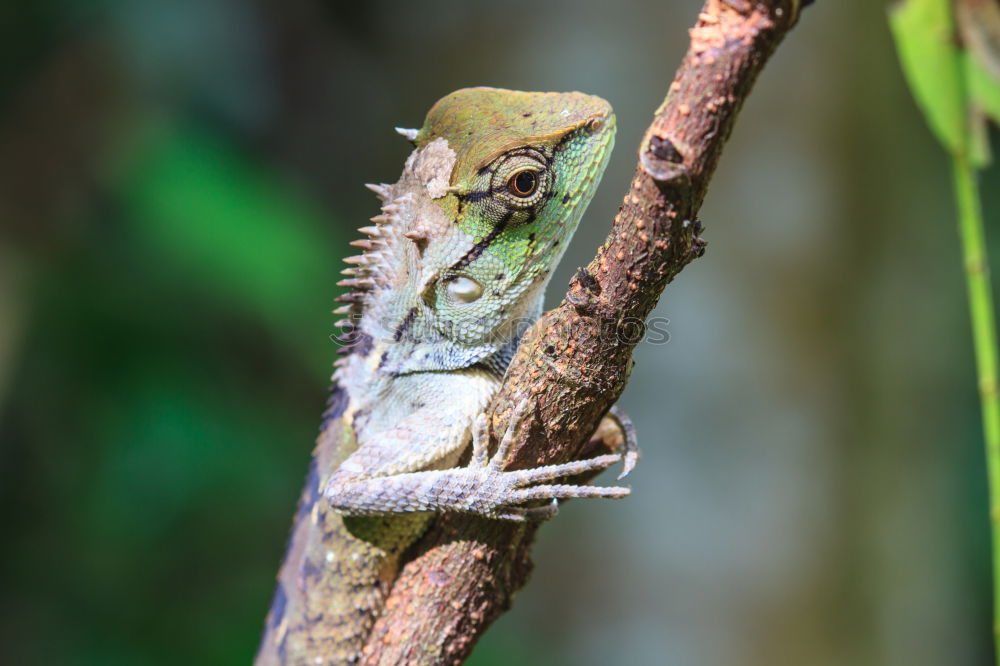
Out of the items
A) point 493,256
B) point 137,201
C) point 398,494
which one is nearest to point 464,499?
point 398,494

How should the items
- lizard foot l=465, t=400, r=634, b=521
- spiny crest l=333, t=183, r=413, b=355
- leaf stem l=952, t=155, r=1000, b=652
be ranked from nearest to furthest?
leaf stem l=952, t=155, r=1000, b=652, lizard foot l=465, t=400, r=634, b=521, spiny crest l=333, t=183, r=413, b=355

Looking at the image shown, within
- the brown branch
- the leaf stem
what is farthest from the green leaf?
the brown branch

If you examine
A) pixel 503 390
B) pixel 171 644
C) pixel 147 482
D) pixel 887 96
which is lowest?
pixel 171 644

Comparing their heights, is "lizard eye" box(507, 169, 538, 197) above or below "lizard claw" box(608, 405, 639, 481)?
above

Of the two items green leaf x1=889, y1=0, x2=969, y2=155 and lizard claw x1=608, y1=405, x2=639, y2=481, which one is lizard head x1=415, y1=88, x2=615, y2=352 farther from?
green leaf x1=889, y1=0, x2=969, y2=155

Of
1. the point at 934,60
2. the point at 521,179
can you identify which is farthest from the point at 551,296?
the point at 934,60

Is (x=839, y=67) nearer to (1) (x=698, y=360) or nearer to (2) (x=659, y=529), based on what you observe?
(1) (x=698, y=360)

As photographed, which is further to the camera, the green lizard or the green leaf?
the green lizard

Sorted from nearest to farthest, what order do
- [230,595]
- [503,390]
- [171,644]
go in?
1. [503,390]
2. [171,644]
3. [230,595]
